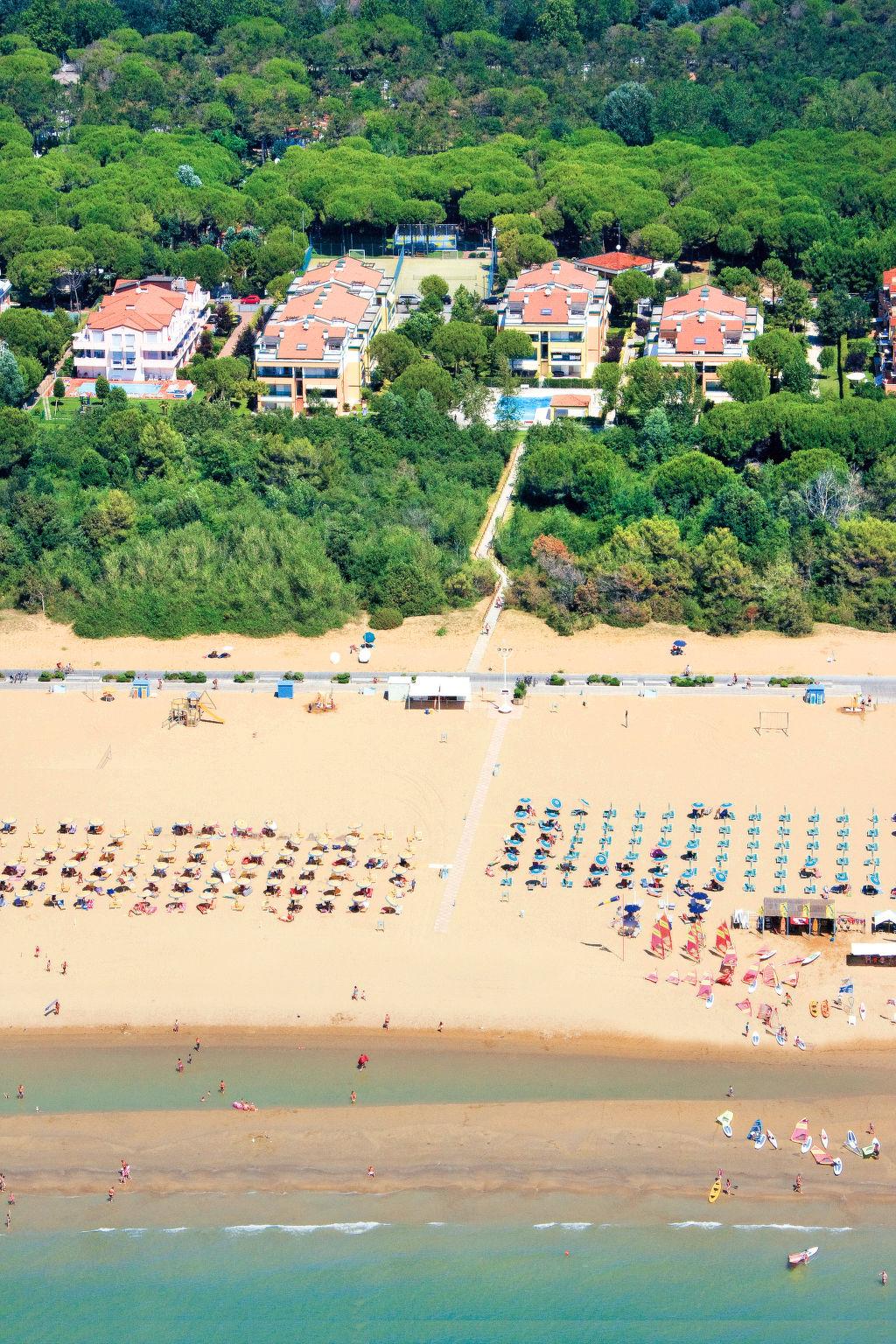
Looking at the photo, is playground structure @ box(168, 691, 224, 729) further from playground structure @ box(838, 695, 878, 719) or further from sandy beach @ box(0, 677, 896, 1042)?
playground structure @ box(838, 695, 878, 719)

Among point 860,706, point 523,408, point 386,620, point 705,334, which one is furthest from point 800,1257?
point 705,334

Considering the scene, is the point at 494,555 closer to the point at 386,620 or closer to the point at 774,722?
the point at 386,620

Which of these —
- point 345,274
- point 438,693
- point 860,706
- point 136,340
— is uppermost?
point 345,274

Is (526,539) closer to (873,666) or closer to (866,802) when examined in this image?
(873,666)

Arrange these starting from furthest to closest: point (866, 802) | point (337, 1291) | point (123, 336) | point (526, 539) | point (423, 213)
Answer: point (423, 213)
point (123, 336)
point (526, 539)
point (866, 802)
point (337, 1291)

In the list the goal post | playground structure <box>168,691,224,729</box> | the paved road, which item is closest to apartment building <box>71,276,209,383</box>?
the paved road

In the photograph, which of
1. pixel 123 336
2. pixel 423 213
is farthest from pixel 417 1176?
pixel 423 213

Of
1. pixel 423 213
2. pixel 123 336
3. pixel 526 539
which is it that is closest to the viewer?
pixel 526 539
